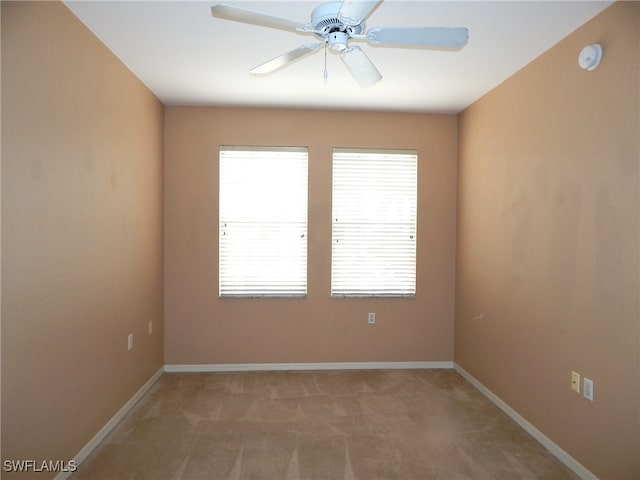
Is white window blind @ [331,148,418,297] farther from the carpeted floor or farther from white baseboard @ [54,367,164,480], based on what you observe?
white baseboard @ [54,367,164,480]

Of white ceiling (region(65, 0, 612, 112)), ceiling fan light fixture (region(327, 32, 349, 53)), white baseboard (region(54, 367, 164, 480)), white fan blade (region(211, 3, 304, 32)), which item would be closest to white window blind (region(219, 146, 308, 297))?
white ceiling (region(65, 0, 612, 112))

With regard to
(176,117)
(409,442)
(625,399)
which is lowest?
Answer: (409,442)

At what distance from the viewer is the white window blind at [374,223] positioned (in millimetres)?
4141

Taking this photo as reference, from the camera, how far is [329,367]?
4160 mm

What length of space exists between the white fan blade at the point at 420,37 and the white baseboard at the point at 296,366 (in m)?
3.25

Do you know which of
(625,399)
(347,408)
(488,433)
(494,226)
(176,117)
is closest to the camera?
(625,399)

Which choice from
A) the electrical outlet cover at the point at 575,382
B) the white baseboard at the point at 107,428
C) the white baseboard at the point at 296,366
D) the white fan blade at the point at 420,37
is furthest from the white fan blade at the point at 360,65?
the white baseboard at the point at 296,366

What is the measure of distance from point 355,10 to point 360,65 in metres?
0.49

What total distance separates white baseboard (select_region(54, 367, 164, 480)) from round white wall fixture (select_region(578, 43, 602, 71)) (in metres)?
3.85

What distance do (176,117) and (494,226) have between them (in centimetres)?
327

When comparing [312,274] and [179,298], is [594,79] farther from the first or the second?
[179,298]

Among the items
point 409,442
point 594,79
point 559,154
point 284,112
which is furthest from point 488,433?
point 284,112

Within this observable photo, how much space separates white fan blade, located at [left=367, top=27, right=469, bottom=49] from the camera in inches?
67.3

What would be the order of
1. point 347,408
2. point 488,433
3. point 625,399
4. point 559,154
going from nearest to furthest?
point 625,399 → point 559,154 → point 488,433 → point 347,408
